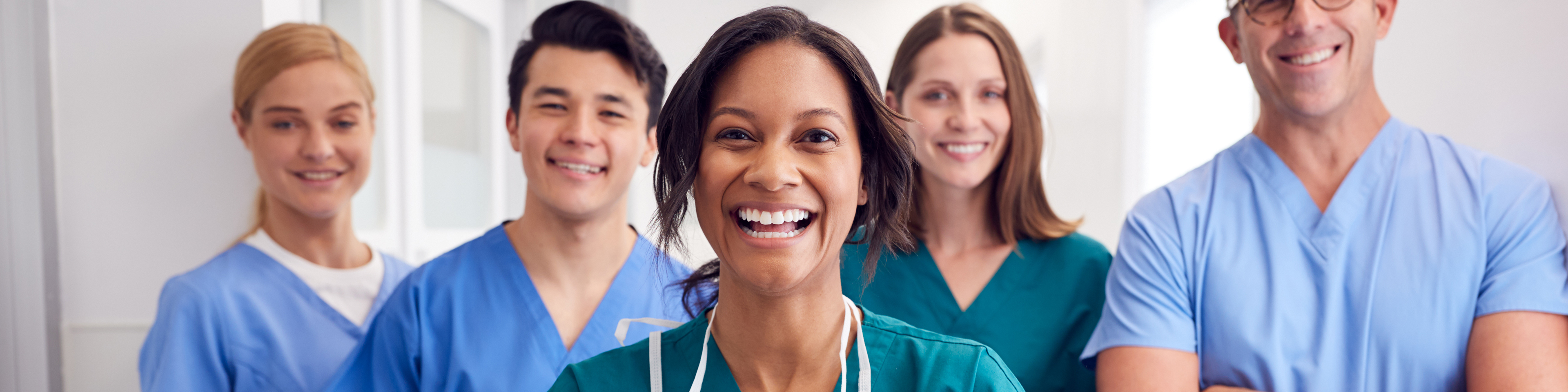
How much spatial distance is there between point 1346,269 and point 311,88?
180 cm

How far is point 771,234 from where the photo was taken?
33.6 inches

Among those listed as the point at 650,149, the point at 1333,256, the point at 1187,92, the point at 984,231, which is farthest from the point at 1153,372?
the point at 1187,92

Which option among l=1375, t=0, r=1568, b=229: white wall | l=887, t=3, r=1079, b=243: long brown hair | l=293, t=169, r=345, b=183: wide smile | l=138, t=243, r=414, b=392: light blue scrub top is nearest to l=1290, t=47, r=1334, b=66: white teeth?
l=1375, t=0, r=1568, b=229: white wall

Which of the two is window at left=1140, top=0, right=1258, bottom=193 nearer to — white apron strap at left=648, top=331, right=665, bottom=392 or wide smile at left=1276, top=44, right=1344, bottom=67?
wide smile at left=1276, top=44, right=1344, bottom=67

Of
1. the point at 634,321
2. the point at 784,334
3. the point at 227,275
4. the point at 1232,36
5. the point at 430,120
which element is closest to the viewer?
the point at 784,334

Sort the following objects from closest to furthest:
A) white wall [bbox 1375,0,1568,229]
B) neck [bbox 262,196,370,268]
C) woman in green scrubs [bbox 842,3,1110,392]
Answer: white wall [bbox 1375,0,1568,229], woman in green scrubs [bbox 842,3,1110,392], neck [bbox 262,196,370,268]

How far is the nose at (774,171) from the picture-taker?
2.69 feet

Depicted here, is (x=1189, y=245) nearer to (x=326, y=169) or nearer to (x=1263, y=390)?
(x=1263, y=390)

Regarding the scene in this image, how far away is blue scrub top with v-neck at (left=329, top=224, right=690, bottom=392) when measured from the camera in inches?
54.9

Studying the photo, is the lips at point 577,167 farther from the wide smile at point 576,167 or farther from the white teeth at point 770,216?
the white teeth at point 770,216

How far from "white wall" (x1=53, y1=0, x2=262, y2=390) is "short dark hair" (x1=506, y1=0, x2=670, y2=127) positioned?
2.06 ft

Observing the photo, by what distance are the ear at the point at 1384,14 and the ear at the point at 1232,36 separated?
0.57ft

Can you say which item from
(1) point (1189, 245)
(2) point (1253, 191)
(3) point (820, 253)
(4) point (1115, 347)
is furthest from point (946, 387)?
(2) point (1253, 191)

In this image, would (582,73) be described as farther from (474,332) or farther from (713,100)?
(713,100)
